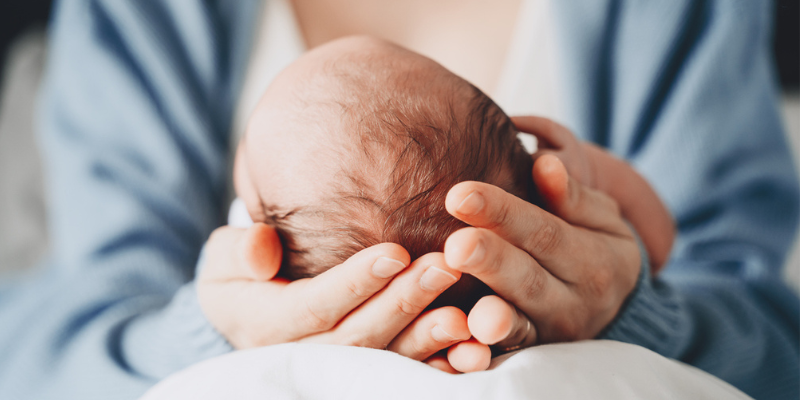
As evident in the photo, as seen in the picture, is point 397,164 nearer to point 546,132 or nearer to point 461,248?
point 461,248

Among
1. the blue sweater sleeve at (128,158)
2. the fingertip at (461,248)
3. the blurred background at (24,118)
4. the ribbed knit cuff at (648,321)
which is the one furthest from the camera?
the blurred background at (24,118)

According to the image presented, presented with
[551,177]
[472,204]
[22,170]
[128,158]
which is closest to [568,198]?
[551,177]

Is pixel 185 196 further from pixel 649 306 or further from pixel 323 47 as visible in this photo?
pixel 649 306

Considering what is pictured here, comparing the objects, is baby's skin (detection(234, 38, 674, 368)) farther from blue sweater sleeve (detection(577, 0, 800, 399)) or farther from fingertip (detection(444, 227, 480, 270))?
blue sweater sleeve (detection(577, 0, 800, 399))

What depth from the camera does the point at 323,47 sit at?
1.56 ft

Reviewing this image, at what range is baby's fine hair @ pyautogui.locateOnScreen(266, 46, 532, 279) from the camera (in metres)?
0.35

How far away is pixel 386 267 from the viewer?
32 centimetres

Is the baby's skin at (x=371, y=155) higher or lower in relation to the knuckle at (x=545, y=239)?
higher

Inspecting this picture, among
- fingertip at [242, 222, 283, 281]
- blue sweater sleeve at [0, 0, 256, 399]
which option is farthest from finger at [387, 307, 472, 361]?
blue sweater sleeve at [0, 0, 256, 399]

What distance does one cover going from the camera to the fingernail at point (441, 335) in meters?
0.32

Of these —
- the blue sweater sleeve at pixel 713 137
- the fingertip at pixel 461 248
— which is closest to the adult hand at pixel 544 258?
the fingertip at pixel 461 248

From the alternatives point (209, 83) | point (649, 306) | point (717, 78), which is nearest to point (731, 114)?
point (717, 78)

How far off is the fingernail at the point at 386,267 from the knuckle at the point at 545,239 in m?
0.10

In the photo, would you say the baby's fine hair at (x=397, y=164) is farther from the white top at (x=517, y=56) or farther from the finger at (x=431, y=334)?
the white top at (x=517, y=56)
